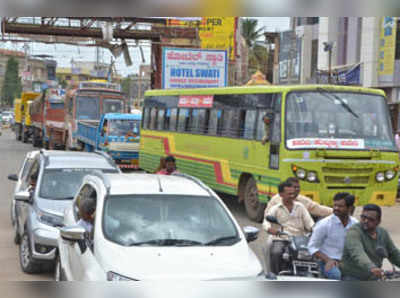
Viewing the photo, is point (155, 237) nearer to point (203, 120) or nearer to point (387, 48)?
point (203, 120)

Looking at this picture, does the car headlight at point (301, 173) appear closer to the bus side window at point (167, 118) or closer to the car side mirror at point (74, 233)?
the bus side window at point (167, 118)

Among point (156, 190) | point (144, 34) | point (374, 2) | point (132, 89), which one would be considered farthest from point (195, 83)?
point (132, 89)

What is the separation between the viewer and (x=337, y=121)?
40.5 ft

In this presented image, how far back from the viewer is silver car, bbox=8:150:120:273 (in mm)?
7883

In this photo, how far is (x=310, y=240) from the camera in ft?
19.6

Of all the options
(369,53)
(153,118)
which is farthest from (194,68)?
(153,118)

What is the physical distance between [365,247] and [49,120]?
3195 cm

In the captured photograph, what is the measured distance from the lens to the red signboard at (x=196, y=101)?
51.9 ft

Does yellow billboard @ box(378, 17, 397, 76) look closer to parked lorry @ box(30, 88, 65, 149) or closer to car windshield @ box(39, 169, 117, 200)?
parked lorry @ box(30, 88, 65, 149)

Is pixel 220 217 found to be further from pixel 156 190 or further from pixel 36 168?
pixel 36 168

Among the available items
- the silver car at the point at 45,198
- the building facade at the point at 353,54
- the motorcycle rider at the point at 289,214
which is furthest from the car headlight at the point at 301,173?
the building facade at the point at 353,54

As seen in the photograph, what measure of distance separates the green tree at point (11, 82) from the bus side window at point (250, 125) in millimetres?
92428

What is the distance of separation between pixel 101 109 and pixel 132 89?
79.9 m

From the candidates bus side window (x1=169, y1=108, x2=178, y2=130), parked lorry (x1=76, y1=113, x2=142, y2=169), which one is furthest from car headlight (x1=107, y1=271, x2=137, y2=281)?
parked lorry (x1=76, y1=113, x2=142, y2=169)
